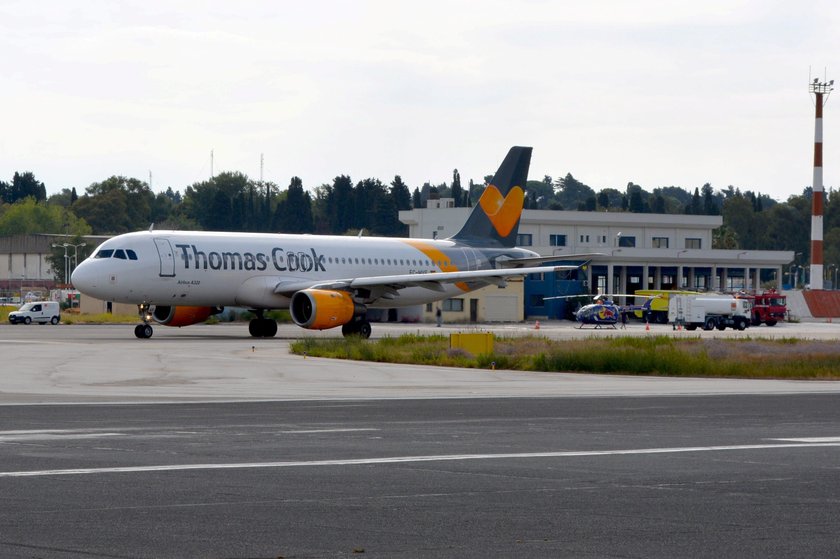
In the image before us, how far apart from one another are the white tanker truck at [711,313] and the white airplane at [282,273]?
1360cm

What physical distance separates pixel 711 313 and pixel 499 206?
1591 centimetres

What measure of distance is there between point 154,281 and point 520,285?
47.1m

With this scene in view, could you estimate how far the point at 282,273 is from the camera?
183 ft

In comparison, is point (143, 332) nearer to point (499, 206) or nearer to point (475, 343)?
point (475, 343)

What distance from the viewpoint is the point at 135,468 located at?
583 inches

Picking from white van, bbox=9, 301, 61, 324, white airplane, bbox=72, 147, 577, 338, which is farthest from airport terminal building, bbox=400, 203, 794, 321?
white airplane, bbox=72, 147, 577, 338

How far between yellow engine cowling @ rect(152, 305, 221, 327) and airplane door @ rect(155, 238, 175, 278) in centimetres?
461

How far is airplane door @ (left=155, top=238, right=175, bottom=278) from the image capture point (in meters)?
51.4

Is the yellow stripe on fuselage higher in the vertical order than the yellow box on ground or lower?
higher

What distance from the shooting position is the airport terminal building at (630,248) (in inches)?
4665

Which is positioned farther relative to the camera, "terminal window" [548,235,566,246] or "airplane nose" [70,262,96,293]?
"terminal window" [548,235,566,246]

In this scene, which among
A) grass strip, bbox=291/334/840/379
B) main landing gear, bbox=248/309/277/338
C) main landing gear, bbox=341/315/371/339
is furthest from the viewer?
main landing gear, bbox=248/309/277/338

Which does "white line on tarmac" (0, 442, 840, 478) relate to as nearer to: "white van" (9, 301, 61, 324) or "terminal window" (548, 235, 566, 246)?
"white van" (9, 301, 61, 324)

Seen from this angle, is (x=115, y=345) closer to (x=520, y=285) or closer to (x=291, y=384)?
(x=291, y=384)
